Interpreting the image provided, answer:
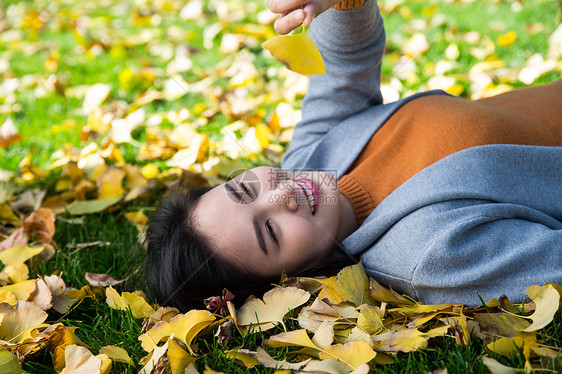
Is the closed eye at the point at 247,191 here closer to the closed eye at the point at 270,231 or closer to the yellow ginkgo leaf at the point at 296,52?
the closed eye at the point at 270,231

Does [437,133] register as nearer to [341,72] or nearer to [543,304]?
[341,72]

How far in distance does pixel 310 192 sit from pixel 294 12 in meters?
0.47

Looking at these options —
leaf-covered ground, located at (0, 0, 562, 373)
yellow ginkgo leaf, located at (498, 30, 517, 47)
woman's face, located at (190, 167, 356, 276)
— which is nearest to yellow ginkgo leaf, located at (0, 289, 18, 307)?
leaf-covered ground, located at (0, 0, 562, 373)

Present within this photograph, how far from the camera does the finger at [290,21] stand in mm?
854

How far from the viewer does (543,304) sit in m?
0.87

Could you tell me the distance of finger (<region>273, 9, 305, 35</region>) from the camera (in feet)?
2.80

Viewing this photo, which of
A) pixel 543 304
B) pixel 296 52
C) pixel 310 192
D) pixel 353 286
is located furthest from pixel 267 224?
pixel 543 304

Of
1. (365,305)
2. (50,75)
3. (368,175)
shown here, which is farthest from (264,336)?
(50,75)

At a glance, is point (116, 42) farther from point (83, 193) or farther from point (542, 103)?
point (542, 103)

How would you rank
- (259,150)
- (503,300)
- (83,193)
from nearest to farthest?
1. (503,300)
2. (83,193)
3. (259,150)

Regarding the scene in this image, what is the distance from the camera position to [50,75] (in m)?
2.60

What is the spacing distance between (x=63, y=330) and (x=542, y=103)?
1.24m

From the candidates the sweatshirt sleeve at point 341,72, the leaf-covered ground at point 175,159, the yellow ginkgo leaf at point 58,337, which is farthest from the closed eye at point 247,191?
the yellow ginkgo leaf at point 58,337

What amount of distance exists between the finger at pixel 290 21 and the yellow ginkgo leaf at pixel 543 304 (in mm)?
591
